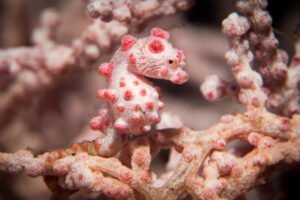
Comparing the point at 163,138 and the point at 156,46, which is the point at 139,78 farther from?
the point at 163,138

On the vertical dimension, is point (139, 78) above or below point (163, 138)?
above

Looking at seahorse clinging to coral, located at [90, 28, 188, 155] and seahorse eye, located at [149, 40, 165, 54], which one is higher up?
seahorse eye, located at [149, 40, 165, 54]

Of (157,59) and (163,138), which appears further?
(163,138)

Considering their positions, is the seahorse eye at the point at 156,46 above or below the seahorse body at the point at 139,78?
above

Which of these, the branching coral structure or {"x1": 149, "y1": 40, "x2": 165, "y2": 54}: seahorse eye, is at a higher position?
{"x1": 149, "y1": 40, "x2": 165, "y2": 54}: seahorse eye

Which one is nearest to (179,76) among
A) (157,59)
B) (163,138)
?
(157,59)

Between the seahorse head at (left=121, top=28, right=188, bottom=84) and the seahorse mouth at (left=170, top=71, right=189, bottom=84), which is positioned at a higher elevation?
the seahorse head at (left=121, top=28, right=188, bottom=84)

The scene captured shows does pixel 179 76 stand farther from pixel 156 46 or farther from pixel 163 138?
pixel 163 138

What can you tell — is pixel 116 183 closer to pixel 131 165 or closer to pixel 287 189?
pixel 131 165
